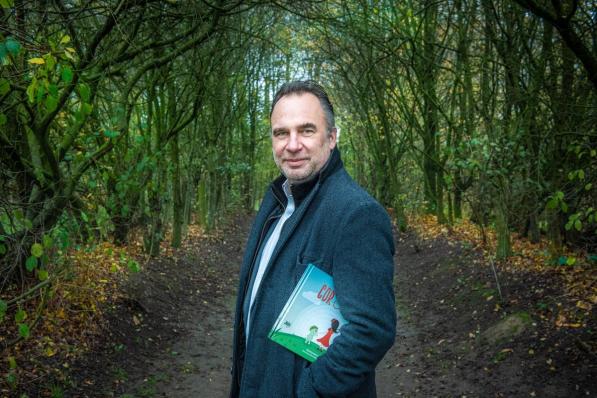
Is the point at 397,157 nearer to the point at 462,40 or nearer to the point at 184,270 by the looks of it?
the point at 462,40

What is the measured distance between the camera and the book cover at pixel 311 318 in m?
2.10

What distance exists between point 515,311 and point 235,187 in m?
22.4

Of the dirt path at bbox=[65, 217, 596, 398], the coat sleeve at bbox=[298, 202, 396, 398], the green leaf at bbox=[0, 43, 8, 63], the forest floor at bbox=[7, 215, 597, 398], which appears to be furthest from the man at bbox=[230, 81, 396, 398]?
the dirt path at bbox=[65, 217, 596, 398]

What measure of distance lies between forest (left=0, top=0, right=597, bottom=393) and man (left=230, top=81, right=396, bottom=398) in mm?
1521

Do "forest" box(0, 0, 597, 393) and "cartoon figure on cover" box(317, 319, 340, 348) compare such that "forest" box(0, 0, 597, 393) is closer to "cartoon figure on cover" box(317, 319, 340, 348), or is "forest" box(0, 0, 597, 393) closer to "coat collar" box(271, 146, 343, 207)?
"coat collar" box(271, 146, 343, 207)

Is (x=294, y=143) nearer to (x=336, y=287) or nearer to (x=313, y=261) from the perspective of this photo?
(x=313, y=261)

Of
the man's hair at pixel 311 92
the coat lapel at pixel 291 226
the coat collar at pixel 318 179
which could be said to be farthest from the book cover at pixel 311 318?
the man's hair at pixel 311 92

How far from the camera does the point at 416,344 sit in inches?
299

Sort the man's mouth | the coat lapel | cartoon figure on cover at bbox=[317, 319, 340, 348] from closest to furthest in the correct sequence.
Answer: cartoon figure on cover at bbox=[317, 319, 340, 348], the coat lapel, the man's mouth

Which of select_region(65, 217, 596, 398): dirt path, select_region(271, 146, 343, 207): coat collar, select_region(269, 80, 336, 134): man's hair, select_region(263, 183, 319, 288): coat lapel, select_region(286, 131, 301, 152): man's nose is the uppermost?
select_region(269, 80, 336, 134): man's hair

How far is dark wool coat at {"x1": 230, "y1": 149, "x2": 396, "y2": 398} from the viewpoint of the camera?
78.7 inches

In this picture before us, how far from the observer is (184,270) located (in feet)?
37.7

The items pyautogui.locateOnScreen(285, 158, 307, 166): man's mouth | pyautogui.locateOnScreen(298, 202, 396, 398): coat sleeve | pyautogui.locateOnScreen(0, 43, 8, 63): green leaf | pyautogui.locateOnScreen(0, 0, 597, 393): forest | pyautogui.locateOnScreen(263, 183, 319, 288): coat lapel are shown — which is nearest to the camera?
pyautogui.locateOnScreen(298, 202, 396, 398): coat sleeve

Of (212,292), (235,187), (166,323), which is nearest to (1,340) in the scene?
(166,323)
